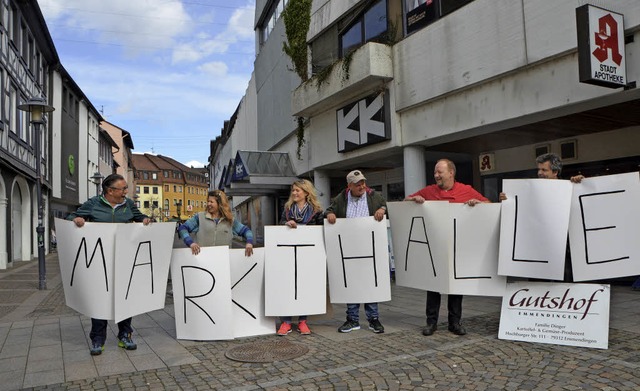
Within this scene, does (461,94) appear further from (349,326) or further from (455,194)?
(349,326)

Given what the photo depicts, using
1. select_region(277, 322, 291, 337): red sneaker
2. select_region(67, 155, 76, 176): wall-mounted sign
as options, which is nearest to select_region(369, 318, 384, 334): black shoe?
select_region(277, 322, 291, 337): red sneaker

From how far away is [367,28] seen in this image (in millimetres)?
13422

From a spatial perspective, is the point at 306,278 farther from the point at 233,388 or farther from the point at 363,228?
the point at 233,388

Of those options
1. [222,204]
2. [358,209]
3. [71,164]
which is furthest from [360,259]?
[71,164]

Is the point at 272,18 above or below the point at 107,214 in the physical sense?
above

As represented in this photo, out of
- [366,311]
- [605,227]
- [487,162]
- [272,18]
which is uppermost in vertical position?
[272,18]

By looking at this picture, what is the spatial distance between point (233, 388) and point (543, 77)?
23.0 ft

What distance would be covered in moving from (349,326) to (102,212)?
3060 mm

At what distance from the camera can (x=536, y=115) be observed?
855 cm

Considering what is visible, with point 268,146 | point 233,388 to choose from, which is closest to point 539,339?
point 233,388

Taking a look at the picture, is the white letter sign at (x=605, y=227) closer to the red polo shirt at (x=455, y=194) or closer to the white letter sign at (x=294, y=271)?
the red polo shirt at (x=455, y=194)

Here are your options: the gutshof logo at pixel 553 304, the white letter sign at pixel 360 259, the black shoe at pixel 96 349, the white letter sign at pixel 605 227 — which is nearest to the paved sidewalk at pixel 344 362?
the black shoe at pixel 96 349

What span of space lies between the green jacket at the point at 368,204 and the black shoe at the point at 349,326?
1.26 meters

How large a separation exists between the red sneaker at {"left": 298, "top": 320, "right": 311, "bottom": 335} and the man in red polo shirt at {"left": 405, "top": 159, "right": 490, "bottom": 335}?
4.44ft
